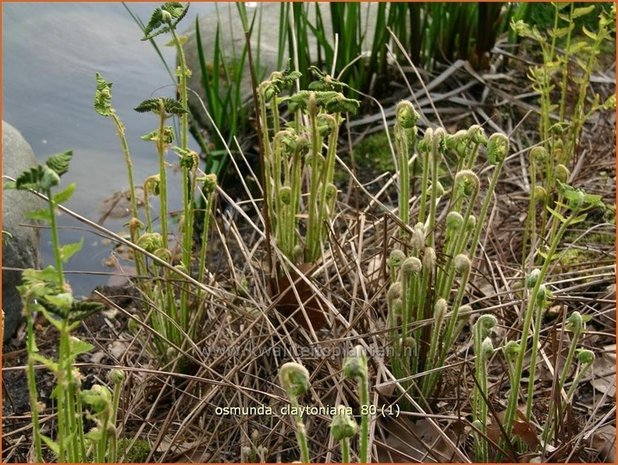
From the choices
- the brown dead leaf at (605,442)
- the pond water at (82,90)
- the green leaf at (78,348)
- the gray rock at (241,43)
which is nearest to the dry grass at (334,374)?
the brown dead leaf at (605,442)

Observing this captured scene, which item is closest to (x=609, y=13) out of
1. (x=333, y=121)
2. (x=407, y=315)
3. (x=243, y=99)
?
(x=333, y=121)

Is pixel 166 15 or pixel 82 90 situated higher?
pixel 166 15

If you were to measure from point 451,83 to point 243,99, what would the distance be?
0.82 metres

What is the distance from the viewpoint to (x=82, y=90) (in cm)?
332

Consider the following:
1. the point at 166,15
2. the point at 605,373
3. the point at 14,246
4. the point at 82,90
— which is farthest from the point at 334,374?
the point at 82,90

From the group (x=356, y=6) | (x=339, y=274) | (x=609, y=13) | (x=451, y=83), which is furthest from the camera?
(x=451, y=83)

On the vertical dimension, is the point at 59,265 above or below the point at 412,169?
above

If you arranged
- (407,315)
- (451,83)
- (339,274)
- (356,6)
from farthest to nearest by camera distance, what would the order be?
(451,83)
(356,6)
(339,274)
(407,315)

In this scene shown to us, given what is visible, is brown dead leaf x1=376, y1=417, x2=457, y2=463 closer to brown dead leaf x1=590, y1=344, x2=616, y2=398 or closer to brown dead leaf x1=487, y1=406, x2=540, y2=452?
brown dead leaf x1=487, y1=406, x2=540, y2=452

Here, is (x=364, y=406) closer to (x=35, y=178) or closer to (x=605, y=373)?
(x=35, y=178)

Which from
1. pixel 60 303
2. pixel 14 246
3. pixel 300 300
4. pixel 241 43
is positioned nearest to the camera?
Answer: pixel 60 303

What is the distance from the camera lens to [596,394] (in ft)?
5.40

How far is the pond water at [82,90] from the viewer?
2.86 m

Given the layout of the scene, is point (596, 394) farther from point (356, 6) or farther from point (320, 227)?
point (356, 6)
